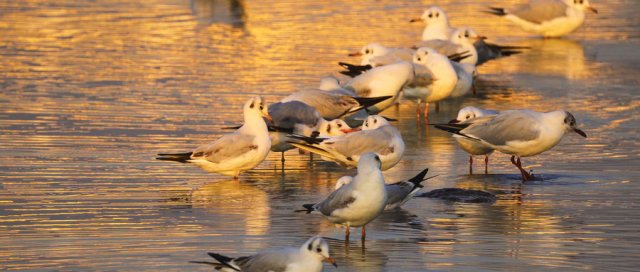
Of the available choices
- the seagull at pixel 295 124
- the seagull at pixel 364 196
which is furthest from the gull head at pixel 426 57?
the seagull at pixel 364 196

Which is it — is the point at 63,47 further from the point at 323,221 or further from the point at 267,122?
the point at 323,221

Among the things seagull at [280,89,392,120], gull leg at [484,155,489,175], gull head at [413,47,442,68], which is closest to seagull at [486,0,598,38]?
gull head at [413,47,442,68]

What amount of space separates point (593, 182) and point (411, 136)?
10.5 feet

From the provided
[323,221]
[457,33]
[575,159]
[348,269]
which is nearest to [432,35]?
[457,33]

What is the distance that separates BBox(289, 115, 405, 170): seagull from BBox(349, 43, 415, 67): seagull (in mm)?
5187

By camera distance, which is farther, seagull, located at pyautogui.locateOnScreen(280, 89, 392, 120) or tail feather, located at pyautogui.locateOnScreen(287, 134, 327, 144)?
seagull, located at pyautogui.locateOnScreen(280, 89, 392, 120)

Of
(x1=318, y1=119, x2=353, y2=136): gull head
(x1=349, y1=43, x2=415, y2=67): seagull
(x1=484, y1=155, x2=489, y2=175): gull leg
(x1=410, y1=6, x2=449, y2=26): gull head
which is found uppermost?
(x1=410, y1=6, x2=449, y2=26): gull head

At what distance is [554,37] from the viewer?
86.4 feet

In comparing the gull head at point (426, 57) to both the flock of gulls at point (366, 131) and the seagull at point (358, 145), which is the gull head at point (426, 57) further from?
the seagull at point (358, 145)

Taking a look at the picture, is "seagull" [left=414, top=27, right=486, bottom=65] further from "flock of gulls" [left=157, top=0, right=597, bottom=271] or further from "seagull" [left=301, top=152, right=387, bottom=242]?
"seagull" [left=301, top=152, right=387, bottom=242]

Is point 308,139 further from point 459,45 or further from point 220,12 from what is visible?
point 220,12

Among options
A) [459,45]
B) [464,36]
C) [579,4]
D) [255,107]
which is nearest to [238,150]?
[255,107]

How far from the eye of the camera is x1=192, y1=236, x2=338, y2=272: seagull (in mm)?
8789

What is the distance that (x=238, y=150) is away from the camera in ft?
43.3
